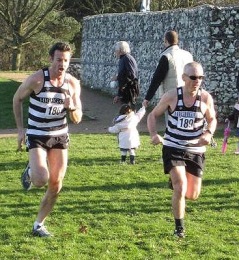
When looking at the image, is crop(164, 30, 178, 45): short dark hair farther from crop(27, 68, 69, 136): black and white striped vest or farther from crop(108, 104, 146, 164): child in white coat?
crop(27, 68, 69, 136): black and white striped vest

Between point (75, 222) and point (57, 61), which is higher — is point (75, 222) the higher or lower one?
the lower one

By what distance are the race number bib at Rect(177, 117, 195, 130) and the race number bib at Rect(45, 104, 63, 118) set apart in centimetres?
117

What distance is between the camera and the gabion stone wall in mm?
17094

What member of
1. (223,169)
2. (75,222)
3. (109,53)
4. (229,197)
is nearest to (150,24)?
(109,53)

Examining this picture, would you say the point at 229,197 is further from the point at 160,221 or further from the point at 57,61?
the point at 57,61

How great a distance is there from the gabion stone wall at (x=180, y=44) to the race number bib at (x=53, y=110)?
341 inches

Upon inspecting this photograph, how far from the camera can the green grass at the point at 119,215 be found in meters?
6.40

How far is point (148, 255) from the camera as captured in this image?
6258mm

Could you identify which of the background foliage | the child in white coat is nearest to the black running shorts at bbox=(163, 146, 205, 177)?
the child in white coat

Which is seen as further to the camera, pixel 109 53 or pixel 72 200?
pixel 109 53

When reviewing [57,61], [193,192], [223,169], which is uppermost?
[57,61]

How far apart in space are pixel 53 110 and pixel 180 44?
12625 millimetres

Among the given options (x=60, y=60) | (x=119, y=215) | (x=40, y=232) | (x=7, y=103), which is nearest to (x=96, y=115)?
(x=7, y=103)

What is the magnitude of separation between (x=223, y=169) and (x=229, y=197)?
1.96m
